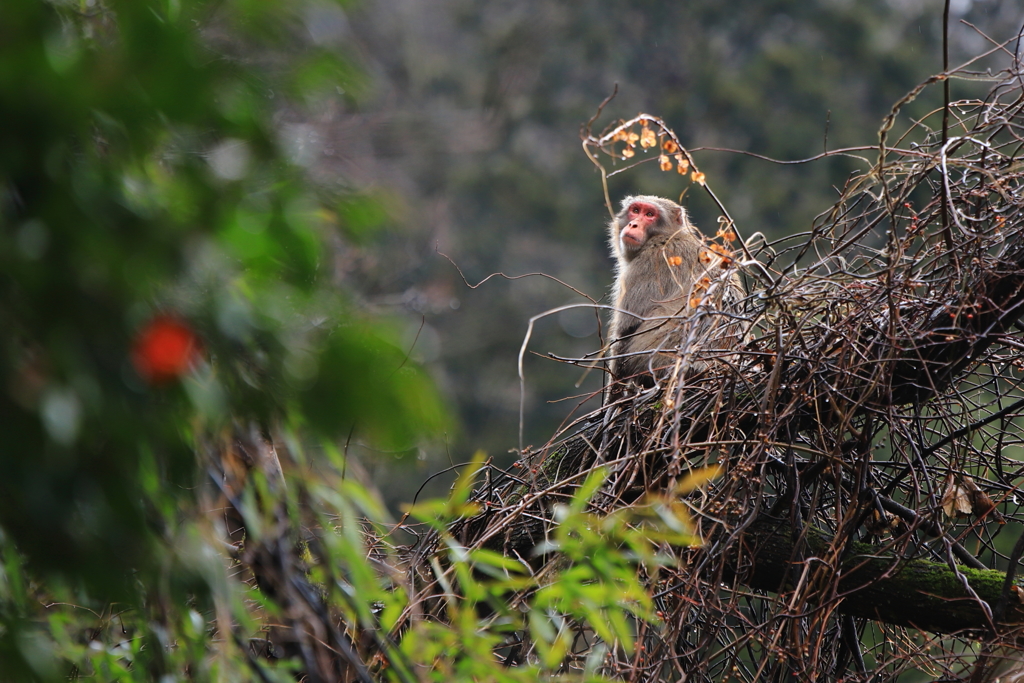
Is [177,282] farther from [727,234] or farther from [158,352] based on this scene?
[727,234]

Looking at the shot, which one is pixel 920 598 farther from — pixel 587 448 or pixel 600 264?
pixel 600 264

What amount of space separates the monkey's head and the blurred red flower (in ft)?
13.5

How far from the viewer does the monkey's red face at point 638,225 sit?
15.8 ft

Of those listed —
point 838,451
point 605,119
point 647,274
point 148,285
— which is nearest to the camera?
point 148,285

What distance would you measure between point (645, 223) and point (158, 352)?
426cm

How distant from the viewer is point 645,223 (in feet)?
16.1

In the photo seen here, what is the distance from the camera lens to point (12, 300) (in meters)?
0.82

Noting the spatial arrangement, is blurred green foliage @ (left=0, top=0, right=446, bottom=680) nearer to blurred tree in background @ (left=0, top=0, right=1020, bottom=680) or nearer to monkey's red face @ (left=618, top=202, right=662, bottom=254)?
blurred tree in background @ (left=0, top=0, right=1020, bottom=680)

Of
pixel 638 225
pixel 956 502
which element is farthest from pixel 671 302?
pixel 956 502

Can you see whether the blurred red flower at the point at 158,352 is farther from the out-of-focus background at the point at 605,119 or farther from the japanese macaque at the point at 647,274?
the out-of-focus background at the point at 605,119

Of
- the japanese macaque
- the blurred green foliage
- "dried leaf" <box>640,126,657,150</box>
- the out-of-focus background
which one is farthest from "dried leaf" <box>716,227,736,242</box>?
the out-of-focus background

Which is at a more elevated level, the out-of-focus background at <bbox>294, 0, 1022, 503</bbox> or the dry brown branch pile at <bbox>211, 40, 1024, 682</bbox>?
the dry brown branch pile at <bbox>211, 40, 1024, 682</bbox>

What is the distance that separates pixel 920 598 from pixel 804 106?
12.7 m

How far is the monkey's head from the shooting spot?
15.9 feet
